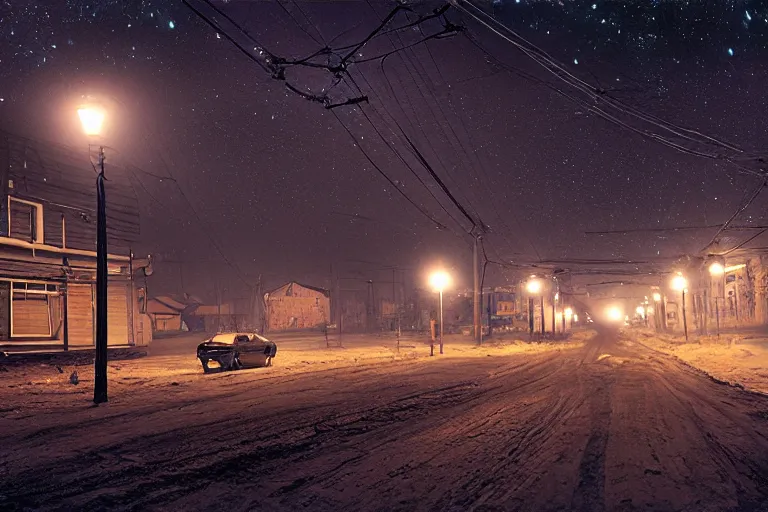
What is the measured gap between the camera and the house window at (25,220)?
20.0 metres

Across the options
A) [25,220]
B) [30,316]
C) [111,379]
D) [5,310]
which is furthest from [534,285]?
[5,310]

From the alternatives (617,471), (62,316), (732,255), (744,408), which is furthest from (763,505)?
(732,255)

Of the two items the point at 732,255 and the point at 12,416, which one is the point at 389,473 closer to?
the point at 12,416

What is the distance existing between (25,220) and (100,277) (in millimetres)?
11625

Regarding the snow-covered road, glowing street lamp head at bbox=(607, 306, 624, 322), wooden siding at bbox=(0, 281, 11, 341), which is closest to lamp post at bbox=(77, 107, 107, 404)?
the snow-covered road

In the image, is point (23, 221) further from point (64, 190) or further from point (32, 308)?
point (32, 308)

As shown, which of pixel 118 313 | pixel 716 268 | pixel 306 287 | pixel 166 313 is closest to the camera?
pixel 118 313

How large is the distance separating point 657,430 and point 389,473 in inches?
200

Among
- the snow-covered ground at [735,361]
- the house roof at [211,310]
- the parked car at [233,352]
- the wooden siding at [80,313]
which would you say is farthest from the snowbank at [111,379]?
the house roof at [211,310]

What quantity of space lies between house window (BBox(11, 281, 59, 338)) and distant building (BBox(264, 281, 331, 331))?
35628 millimetres

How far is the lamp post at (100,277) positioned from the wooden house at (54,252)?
35.1ft

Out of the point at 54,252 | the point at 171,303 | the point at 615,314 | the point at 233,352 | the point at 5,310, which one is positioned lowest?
the point at 615,314

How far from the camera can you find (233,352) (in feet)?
60.4

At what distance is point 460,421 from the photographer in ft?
31.6
